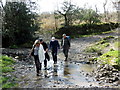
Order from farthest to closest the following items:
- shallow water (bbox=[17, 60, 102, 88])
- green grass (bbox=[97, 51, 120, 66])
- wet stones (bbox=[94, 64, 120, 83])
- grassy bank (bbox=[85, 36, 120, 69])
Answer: grassy bank (bbox=[85, 36, 120, 69]) → green grass (bbox=[97, 51, 120, 66]) → wet stones (bbox=[94, 64, 120, 83]) → shallow water (bbox=[17, 60, 102, 88])

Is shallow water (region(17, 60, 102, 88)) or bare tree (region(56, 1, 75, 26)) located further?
bare tree (region(56, 1, 75, 26))

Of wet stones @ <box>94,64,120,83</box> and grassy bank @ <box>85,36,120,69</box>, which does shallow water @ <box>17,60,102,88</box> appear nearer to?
wet stones @ <box>94,64,120,83</box>

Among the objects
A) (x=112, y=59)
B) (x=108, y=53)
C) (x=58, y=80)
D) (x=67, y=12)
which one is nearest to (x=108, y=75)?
(x=58, y=80)

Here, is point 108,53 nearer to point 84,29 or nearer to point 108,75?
point 108,75

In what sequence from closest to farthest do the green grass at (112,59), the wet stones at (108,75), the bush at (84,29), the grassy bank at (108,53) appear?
the wet stones at (108,75), the green grass at (112,59), the grassy bank at (108,53), the bush at (84,29)

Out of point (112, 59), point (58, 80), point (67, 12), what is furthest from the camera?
point (67, 12)

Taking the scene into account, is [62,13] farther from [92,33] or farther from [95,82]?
[95,82]

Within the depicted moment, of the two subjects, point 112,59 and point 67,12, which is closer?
point 112,59

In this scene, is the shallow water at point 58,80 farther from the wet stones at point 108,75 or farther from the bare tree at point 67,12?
the bare tree at point 67,12

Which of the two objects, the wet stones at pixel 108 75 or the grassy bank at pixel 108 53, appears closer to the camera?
the wet stones at pixel 108 75

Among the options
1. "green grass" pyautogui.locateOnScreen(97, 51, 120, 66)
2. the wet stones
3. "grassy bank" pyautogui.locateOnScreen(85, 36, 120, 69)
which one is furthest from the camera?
"grassy bank" pyautogui.locateOnScreen(85, 36, 120, 69)

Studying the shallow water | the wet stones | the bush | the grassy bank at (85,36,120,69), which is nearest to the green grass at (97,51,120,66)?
the grassy bank at (85,36,120,69)

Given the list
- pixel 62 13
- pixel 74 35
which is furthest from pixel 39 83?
pixel 62 13

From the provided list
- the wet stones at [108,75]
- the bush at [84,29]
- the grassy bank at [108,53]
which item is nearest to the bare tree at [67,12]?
the bush at [84,29]
